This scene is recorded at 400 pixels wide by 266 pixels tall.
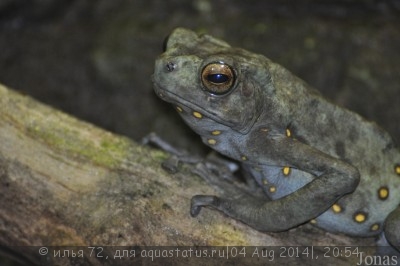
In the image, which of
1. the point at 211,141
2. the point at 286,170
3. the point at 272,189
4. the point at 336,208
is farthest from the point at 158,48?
the point at 336,208

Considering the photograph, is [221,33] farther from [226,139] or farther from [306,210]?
[306,210]

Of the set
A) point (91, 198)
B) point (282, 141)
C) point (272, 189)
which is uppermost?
point (282, 141)

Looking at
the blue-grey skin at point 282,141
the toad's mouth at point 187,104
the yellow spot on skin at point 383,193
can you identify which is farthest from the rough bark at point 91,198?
the toad's mouth at point 187,104

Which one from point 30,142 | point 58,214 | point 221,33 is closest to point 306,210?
point 58,214

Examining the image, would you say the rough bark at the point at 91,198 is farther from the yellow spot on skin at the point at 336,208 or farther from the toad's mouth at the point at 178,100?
the toad's mouth at the point at 178,100

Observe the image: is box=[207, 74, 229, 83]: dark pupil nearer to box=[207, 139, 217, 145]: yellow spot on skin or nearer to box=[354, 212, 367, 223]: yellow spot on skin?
box=[207, 139, 217, 145]: yellow spot on skin

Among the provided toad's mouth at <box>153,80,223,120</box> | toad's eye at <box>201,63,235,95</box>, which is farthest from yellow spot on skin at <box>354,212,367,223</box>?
toad's eye at <box>201,63,235,95</box>

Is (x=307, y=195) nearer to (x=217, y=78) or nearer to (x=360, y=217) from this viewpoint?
(x=360, y=217)
